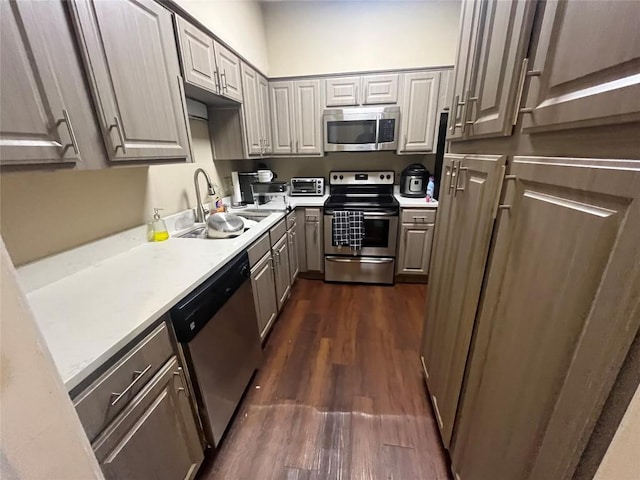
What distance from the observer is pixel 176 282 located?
41.4 inches

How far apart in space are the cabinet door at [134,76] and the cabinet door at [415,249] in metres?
2.06

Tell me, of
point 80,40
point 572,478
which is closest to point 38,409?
point 572,478

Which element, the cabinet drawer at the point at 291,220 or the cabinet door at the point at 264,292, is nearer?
the cabinet door at the point at 264,292

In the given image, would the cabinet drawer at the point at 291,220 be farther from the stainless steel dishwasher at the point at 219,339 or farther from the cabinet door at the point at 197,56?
the cabinet door at the point at 197,56

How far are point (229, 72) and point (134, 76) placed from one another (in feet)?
3.23

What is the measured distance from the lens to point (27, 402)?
342 mm

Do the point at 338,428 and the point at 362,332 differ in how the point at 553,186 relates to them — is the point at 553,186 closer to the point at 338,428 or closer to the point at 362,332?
the point at 338,428

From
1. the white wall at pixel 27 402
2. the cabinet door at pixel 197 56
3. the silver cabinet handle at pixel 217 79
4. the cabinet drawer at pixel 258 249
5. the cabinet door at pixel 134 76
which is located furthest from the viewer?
the silver cabinet handle at pixel 217 79

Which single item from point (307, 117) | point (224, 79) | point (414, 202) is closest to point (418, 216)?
point (414, 202)

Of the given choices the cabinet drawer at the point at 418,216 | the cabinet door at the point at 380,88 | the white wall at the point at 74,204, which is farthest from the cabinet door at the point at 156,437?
the cabinet door at the point at 380,88

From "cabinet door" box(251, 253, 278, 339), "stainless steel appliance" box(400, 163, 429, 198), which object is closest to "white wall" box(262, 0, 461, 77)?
"stainless steel appliance" box(400, 163, 429, 198)

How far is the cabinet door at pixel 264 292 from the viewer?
1.74 m

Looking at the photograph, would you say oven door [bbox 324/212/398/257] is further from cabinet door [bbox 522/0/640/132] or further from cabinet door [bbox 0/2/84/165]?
cabinet door [bbox 0/2/84/165]

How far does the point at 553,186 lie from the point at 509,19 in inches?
21.0
